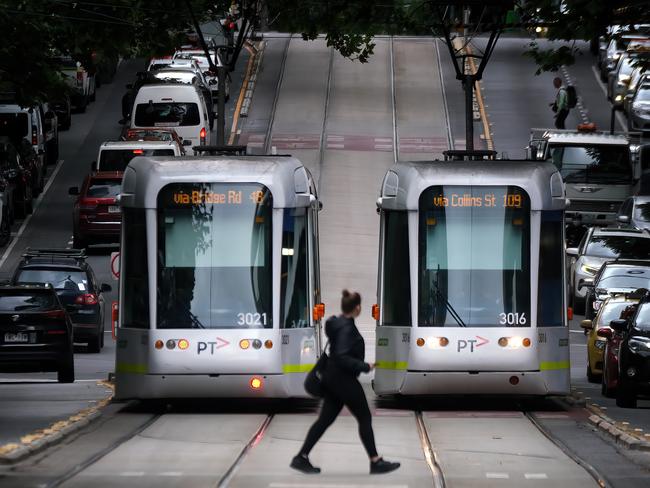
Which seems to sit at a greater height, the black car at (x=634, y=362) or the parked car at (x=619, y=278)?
the parked car at (x=619, y=278)

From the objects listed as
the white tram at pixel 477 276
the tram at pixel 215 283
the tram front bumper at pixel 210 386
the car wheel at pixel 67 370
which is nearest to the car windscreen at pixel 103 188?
the car wheel at pixel 67 370

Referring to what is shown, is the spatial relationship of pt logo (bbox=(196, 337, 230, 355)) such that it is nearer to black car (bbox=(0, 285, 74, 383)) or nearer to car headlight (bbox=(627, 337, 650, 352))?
car headlight (bbox=(627, 337, 650, 352))

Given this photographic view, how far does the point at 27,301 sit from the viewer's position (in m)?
27.3

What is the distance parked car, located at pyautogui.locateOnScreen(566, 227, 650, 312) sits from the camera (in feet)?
125

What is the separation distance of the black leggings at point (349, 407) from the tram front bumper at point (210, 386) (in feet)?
18.2

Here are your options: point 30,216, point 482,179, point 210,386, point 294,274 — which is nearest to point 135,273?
point 210,386

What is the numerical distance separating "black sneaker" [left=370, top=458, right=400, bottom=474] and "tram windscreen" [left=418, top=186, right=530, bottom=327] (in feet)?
21.9

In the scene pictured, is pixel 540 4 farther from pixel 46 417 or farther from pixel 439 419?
pixel 46 417

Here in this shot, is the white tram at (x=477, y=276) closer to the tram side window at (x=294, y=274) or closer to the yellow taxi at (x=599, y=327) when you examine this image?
the tram side window at (x=294, y=274)

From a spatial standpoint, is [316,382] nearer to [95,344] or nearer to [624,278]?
[95,344]

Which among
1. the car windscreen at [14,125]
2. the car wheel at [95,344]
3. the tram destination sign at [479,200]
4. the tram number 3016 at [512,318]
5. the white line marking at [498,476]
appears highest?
the car windscreen at [14,125]

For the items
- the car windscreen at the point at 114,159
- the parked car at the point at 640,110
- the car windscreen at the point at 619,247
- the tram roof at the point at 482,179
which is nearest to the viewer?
the tram roof at the point at 482,179

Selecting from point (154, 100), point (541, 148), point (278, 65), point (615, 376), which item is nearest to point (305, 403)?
point (615, 376)

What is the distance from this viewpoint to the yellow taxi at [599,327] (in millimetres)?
27297
